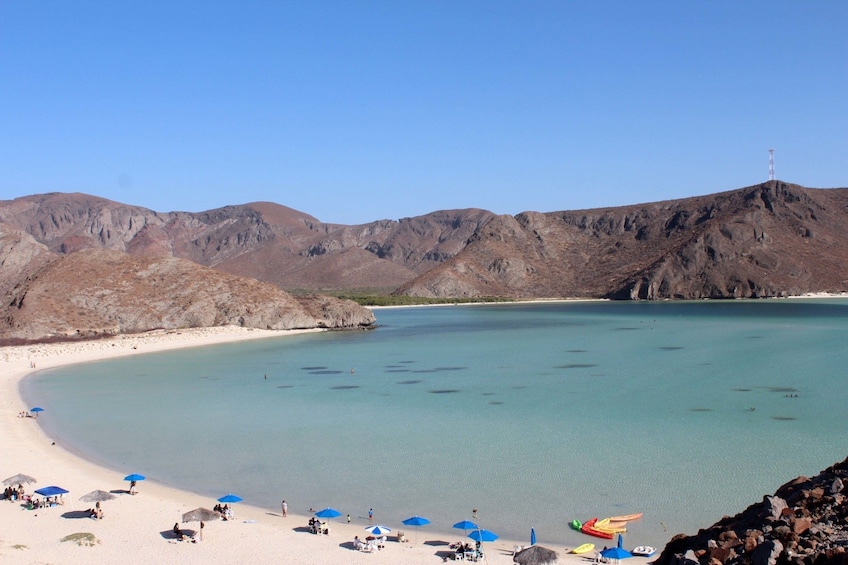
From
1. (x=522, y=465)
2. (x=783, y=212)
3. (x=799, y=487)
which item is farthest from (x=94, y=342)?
(x=783, y=212)

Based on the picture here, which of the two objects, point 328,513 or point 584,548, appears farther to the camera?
point 328,513

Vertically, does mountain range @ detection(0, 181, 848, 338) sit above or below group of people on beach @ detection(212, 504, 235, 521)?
above

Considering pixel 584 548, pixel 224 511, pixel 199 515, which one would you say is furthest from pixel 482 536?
pixel 199 515

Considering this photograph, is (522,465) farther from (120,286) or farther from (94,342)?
(120,286)

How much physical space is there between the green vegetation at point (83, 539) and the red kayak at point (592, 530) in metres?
13.2

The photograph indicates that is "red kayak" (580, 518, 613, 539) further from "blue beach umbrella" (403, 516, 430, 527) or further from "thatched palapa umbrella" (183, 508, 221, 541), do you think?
"thatched palapa umbrella" (183, 508, 221, 541)

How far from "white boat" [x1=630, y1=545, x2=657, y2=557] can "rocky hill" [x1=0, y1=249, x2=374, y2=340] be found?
7506 cm

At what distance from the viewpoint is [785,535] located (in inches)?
388

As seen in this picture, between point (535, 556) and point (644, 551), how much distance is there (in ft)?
10.2

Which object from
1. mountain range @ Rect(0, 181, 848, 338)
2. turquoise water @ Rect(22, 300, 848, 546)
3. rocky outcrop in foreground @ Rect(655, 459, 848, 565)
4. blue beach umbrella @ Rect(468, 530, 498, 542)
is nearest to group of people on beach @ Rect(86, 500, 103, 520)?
turquoise water @ Rect(22, 300, 848, 546)

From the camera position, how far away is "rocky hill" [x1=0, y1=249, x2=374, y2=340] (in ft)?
265

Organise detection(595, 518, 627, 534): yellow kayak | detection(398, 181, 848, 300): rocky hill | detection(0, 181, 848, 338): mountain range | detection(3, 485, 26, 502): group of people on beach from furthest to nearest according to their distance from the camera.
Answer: detection(398, 181, 848, 300): rocky hill < detection(0, 181, 848, 338): mountain range < detection(3, 485, 26, 502): group of people on beach < detection(595, 518, 627, 534): yellow kayak

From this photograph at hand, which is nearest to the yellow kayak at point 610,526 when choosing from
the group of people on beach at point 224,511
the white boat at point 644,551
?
the white boat at point 644,551

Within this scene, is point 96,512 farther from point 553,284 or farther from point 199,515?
point 553,284
